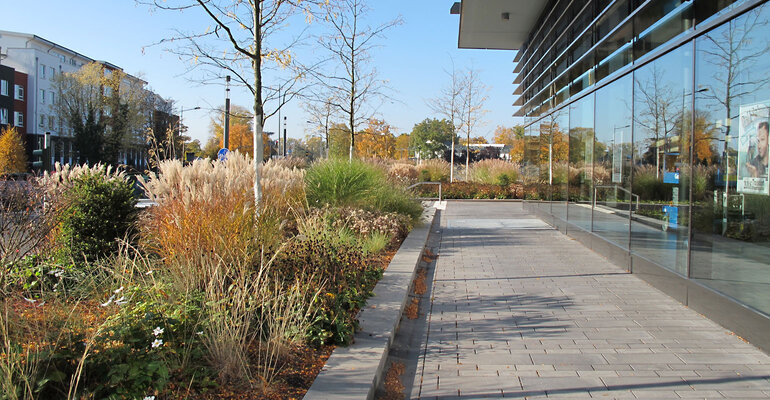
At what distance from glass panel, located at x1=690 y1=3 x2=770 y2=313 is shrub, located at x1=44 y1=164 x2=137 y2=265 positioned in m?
6.49

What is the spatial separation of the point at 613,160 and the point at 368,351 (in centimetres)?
654

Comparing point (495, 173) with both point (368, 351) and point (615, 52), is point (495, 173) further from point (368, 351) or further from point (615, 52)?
point (368, 351)

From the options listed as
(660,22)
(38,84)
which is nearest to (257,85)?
(660,22)

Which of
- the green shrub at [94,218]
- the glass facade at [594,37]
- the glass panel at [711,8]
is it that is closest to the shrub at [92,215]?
the green shrub at [94,218]

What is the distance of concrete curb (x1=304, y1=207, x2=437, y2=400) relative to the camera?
141 inches

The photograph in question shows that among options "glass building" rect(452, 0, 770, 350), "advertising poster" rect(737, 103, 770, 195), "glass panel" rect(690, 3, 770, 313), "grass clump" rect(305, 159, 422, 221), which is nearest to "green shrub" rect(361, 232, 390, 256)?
"grass clump" rect(305, 159, 422, 221)

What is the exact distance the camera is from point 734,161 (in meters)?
5.33

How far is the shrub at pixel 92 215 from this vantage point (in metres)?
6.67

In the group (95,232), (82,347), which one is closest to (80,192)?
(95,232)

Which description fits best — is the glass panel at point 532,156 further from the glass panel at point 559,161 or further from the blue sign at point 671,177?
the blue sign at point 671,177

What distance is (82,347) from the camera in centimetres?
339

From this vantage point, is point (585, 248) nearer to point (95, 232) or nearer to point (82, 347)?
point (95, 232)

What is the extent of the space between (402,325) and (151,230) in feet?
10.4

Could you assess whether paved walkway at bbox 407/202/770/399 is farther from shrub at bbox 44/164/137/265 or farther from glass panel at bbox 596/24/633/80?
shrub at bbox 44/164/137/265
